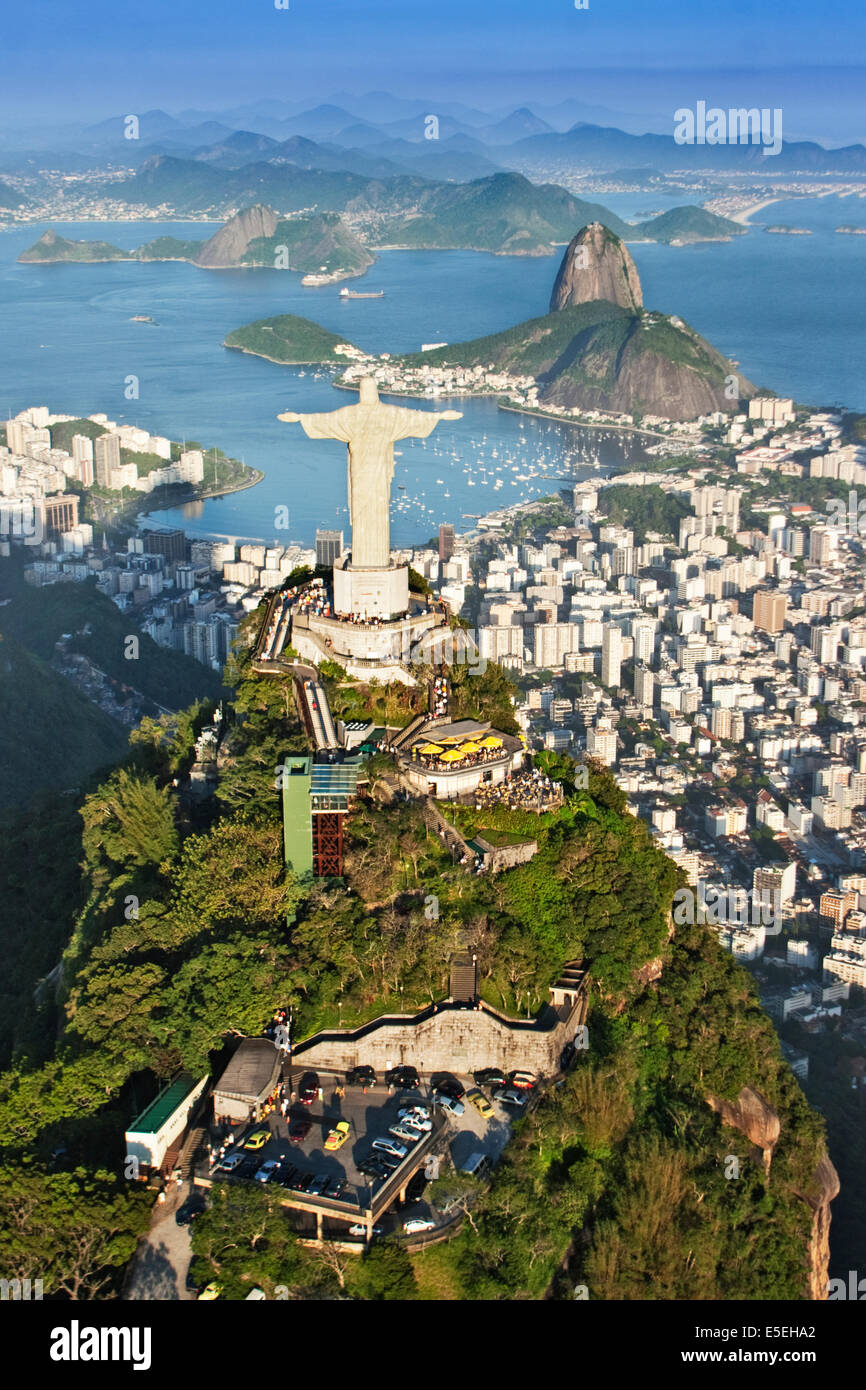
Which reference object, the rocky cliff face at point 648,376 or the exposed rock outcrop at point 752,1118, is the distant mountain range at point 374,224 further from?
the exposed rock outcrop at point 752,1118

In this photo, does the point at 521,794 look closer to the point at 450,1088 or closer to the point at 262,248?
the point at 450,1088

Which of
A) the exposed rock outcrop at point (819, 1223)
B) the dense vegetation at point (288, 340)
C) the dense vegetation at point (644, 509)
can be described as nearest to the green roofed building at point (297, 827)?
the exposed rock outcrop at point (819, 1223)

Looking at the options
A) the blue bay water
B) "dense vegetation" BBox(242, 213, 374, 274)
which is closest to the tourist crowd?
the blue bay water

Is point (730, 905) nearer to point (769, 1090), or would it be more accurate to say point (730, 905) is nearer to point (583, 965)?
point (769, 1090)

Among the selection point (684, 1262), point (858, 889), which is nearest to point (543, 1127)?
point (684, 1262)

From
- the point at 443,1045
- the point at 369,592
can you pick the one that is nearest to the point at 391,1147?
the point at 443,1045
